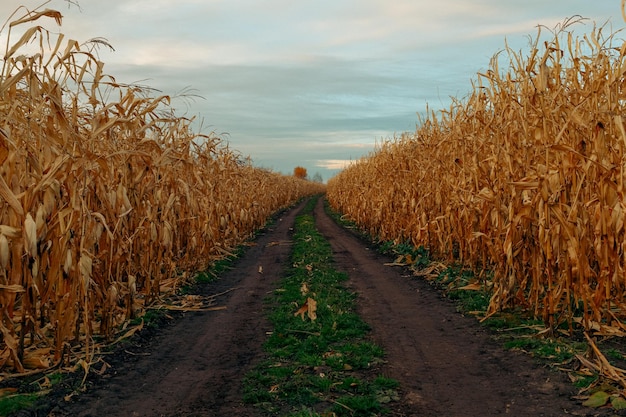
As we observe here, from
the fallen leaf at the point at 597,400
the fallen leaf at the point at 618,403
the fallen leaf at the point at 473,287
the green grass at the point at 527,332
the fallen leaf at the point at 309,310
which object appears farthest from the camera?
the fallen leaf at the point at 473,287

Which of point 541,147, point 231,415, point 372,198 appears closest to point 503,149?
point 541,147

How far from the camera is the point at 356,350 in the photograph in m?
7.00

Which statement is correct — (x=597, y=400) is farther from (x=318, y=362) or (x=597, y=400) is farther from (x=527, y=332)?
(x=318, y=362)

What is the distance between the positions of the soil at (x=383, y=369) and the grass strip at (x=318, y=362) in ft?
0.64

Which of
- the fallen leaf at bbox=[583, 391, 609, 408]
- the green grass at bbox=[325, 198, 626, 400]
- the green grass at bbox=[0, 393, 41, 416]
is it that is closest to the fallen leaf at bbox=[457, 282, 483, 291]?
the green grass at bbox=[325, 198, 626, 400]

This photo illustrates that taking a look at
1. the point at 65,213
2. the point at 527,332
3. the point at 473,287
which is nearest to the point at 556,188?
the point at 527,332

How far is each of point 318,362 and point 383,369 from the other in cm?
78

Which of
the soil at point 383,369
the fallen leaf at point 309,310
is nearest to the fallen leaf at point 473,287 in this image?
the soil at point 383,369

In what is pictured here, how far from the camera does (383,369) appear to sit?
6387 mm

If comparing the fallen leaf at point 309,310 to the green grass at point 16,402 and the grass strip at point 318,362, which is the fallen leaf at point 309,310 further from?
the green grass at point 16,402

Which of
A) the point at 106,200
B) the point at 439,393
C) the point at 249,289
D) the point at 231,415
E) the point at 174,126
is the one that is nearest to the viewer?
the point at 231,415

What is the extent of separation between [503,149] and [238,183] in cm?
1317

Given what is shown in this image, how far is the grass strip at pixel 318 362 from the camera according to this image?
17.8ft

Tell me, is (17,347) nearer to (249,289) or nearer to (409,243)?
(249,289)
